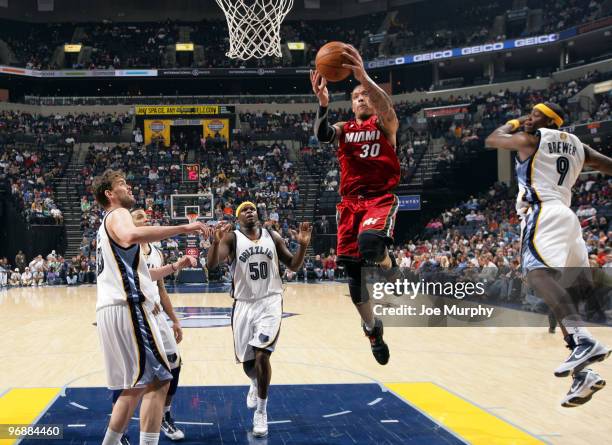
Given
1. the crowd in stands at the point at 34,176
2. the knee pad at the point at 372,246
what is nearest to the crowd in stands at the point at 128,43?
the crowd in stands at the point at 34,176

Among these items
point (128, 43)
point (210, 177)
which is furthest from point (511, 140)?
point (128, 43)

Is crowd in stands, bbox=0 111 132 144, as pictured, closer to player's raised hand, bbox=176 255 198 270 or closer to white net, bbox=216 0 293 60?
white net, bbox=216 0 293 60

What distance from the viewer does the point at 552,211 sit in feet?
15.2

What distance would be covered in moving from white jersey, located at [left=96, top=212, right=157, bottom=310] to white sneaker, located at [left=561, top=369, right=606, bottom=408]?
2.90m

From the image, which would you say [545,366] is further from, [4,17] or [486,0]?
[4,17]

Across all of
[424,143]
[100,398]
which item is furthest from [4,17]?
[100,398]

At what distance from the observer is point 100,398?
6938mm

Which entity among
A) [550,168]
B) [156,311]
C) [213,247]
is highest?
[550,168]

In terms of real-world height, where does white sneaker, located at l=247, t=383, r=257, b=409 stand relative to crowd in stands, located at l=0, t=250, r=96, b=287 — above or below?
above

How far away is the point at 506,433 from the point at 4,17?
3934 cm

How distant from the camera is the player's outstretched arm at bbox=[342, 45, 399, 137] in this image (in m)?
4.61

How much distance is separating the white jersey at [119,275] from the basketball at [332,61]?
6.03ft

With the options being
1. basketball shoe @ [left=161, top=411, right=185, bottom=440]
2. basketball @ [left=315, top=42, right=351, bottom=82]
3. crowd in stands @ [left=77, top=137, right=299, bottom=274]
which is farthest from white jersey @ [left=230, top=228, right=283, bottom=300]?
crowd in stands @ [left=77, top=137, right=299, bottom=274]

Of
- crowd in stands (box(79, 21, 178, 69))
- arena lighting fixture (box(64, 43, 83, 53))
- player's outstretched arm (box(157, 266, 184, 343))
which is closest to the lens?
player's outstretched arm (box(157, 266, 184, 343))
